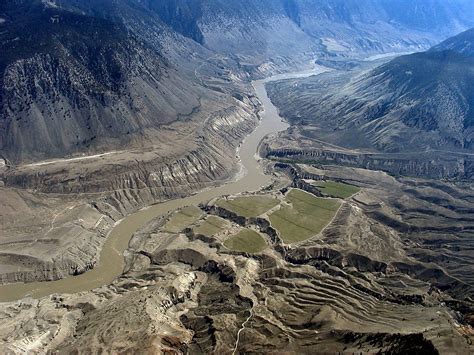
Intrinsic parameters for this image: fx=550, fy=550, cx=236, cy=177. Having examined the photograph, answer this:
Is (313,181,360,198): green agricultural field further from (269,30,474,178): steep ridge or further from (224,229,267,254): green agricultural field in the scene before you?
(224,229,267,254): green agricultural field

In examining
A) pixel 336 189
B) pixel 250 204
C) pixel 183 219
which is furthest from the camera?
pixel 336 189

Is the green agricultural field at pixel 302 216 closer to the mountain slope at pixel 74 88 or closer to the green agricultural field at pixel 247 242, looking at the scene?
the green agricultural field at pixel 247 242

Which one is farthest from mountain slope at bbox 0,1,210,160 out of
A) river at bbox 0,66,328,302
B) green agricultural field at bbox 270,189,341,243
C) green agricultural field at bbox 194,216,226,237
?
green agricultural field at bbox 270,189,341,243

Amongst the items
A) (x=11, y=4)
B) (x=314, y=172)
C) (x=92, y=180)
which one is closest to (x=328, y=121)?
(x=314, y=172)

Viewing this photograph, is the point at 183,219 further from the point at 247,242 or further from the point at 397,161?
the point at 397,161

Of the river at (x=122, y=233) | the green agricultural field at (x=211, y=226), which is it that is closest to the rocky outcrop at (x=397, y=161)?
the river at (x=122, y=233)

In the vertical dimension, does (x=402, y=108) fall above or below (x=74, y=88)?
below

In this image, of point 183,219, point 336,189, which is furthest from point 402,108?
point 183,219
